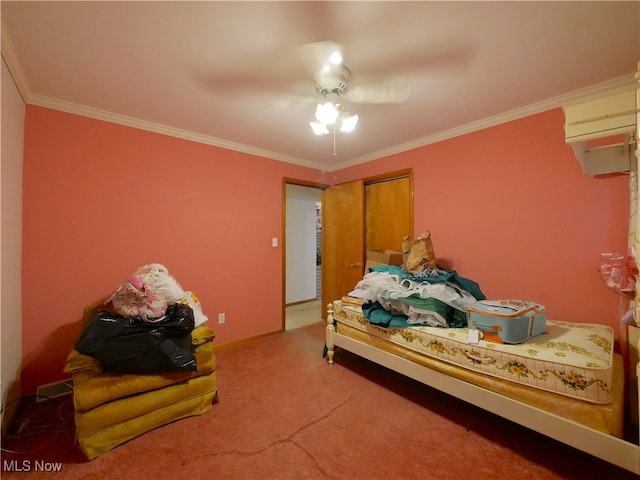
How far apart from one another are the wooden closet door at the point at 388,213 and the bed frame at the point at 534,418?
1.58 meters

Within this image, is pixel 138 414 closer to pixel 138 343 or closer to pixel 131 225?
pixel 138 343

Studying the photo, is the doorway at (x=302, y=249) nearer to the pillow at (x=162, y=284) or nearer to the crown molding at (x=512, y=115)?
the crown molding at (x=512, y=115)

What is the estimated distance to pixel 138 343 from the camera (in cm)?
158

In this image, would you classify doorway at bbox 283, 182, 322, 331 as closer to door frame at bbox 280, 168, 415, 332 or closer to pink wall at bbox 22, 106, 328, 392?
door frame at bbox 280, 168, 415, 332

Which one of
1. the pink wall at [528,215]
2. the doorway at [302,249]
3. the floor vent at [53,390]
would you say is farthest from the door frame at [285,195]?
the floor vent at [53,390]

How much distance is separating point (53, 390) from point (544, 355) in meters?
3.38

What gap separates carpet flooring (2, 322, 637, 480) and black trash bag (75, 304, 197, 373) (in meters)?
0.45

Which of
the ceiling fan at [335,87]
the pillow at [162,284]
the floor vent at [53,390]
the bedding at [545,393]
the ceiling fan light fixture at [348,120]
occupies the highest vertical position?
the ceiling fan at [335,87]

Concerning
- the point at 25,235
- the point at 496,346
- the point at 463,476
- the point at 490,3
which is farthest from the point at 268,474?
the point at 490,3

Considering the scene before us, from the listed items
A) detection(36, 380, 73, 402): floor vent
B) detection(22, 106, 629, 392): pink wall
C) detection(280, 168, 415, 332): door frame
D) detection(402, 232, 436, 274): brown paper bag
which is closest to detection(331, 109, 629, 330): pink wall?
detection(22, 106, 629, 392): pink wall

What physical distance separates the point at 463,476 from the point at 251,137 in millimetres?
3153

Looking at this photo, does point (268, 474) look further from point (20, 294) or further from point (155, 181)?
point (155, 181)

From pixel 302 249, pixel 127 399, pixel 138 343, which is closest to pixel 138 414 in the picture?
pixel 127 399

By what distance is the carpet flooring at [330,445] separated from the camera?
136 centimetres
